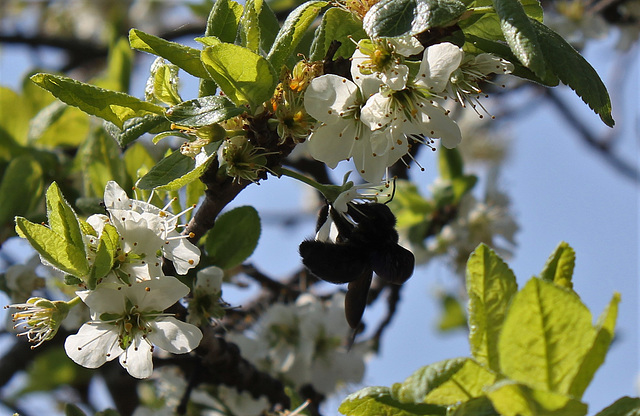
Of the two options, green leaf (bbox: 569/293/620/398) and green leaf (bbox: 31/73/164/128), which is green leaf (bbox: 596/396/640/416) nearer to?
green leaf (bbox: 569/293/620/398)

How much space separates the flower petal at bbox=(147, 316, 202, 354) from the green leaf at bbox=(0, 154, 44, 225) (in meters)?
0.78

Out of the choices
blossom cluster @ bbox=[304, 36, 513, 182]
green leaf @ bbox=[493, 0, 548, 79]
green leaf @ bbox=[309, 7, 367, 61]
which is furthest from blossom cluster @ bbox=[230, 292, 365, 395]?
green leaf @ bbox=[493, 0, 548, 79]

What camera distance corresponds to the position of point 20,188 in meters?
1.90

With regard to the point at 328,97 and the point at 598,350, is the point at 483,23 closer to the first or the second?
the point at 328,97

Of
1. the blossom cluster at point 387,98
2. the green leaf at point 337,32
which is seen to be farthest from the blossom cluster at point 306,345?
the green leaf at point 337,32

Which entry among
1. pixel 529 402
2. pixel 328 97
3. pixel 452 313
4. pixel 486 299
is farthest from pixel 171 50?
pixel 452 313

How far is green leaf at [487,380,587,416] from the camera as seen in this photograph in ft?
2.79

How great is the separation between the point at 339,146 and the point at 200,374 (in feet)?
2.82

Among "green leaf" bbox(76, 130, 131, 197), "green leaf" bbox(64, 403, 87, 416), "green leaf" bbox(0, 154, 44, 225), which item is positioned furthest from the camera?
"green leaf" bbox(0, 154, 44, 225)

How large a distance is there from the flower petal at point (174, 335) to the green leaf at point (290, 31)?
1.61ft

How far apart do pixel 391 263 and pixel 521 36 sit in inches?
16.9

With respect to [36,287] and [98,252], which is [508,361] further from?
[36,287]

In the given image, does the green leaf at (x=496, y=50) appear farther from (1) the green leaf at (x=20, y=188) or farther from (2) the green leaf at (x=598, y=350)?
(1) the green leaf at (x=20, y=188)

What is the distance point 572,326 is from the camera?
2.89 ft
